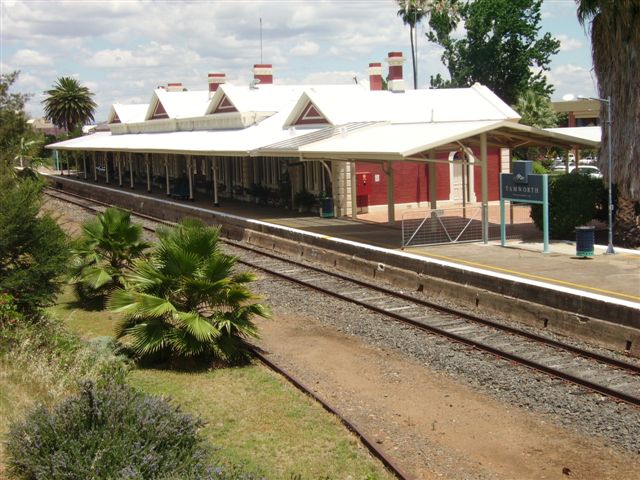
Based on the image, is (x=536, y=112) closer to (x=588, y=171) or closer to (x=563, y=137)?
(x=588, y=171)

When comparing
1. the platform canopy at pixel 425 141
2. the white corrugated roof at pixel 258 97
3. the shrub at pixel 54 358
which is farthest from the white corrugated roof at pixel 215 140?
the shrub at pixel 54 358

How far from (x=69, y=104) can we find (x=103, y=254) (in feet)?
243

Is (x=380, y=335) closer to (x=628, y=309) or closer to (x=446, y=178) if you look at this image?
(x=628, y=309)

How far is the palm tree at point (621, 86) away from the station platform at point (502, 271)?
131 cm

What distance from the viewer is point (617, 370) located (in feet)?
38.3

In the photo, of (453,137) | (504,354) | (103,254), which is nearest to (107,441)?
(504,354)

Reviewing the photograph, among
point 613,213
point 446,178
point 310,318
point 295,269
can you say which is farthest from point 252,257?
point 446,178

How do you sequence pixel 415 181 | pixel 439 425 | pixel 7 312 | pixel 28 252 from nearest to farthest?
pixel 439 425 → pixel 7 312 → pixel 28 252 → pixel 415 181

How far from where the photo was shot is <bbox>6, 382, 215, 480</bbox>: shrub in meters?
6.91

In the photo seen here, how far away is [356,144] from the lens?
26.2 metres

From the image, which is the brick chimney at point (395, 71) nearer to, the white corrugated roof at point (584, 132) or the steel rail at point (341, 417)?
the white corrugated roof at point (584, 132)

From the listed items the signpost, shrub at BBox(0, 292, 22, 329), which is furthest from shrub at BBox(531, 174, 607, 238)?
shrub at BBox(0, 292, 22, 329)

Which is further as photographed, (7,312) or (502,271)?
(502,271)

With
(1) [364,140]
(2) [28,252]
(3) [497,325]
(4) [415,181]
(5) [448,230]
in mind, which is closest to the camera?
(2) [28,252]
